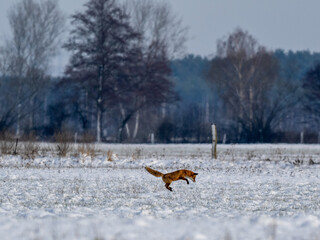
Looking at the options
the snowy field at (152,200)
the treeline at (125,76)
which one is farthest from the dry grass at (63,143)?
the treeline at (125,76)

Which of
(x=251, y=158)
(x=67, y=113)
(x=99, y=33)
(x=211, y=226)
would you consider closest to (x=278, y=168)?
(x=251, y=158)

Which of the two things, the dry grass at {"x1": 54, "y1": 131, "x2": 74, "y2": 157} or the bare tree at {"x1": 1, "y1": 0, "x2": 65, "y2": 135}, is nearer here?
the dry grass at {"x1": 54, "y1": 131, "x2": 74, "y2": 157}

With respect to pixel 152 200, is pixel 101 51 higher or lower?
higher

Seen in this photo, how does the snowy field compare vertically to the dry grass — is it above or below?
below

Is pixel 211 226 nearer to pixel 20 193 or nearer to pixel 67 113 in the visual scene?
pixel 20 193

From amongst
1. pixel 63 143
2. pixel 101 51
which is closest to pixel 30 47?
pixel 101 51

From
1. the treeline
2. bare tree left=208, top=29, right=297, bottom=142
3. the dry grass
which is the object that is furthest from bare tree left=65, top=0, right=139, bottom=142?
the dry grass

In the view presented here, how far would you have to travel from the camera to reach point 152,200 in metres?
10.6

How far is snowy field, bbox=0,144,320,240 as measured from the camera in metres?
6.06

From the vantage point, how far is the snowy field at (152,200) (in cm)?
606

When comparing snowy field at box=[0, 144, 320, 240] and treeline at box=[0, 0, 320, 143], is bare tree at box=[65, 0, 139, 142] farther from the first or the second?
snowy field at box=[0, 144, 320, 240]

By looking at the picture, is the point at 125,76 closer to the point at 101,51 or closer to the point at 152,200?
the point at 101,51

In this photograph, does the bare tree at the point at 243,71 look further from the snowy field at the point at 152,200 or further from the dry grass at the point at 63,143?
the snowy field at the point at 152,200

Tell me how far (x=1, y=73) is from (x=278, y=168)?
34488mm
